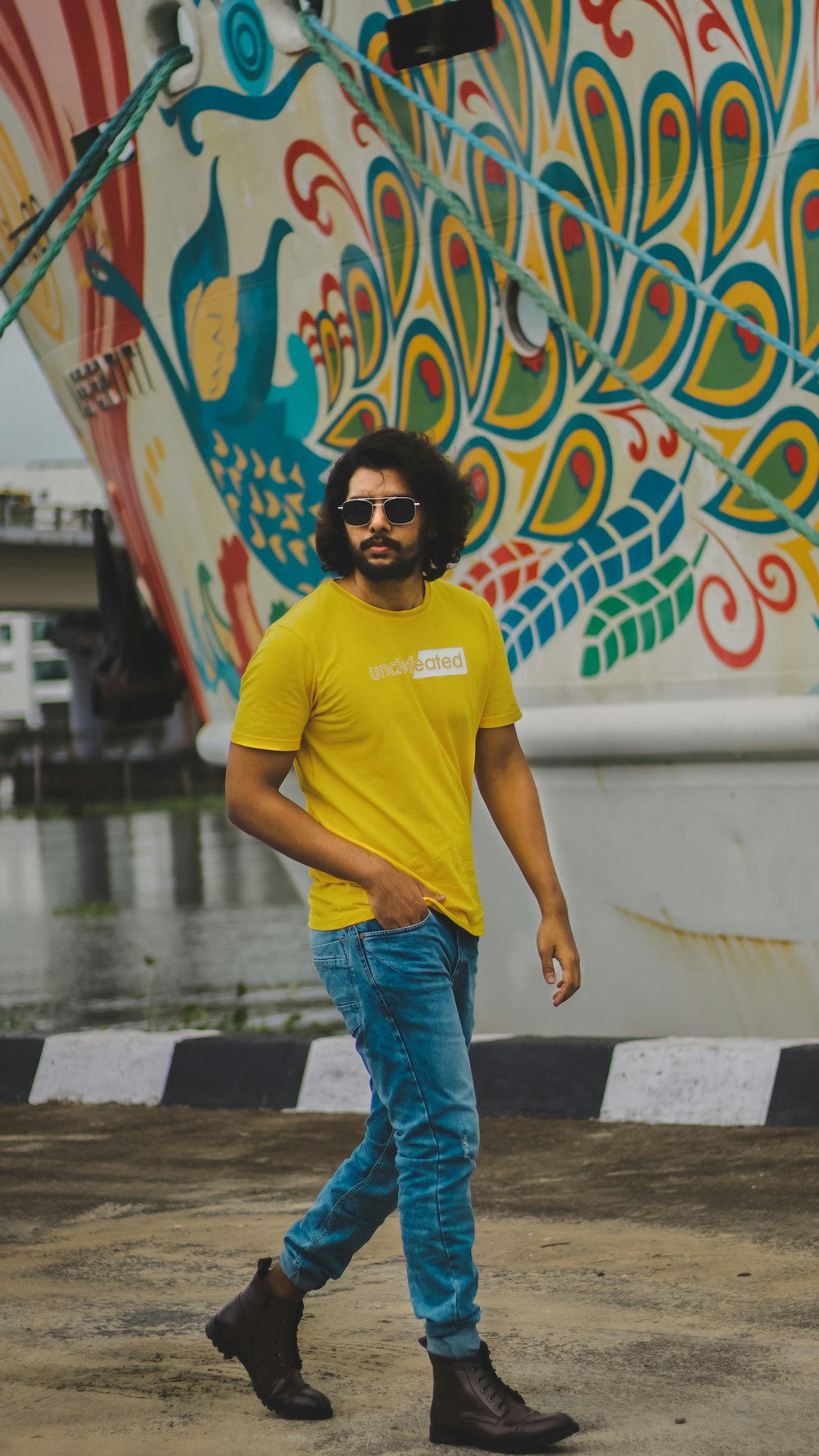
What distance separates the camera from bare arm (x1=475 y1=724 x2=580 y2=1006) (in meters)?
2.96

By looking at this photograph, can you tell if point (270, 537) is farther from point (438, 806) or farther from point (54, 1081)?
point (438, 806)

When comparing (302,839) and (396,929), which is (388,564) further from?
(396,929)

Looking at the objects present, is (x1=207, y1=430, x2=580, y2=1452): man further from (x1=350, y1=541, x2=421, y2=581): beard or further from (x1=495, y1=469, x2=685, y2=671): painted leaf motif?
(x1=495, y1=469, x2=685, y2=671): painted leaf motif

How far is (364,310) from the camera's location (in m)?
5.41

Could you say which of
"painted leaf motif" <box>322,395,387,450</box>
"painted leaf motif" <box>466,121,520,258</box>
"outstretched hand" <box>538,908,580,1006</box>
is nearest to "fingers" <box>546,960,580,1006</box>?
"outstretched hand" <box>538,908,580,1006</box>

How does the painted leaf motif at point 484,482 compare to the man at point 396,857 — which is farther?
the painted leaf motif at point 484,482

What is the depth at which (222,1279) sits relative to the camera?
3725 millimetres

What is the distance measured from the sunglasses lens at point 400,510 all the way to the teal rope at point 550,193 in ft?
6.17

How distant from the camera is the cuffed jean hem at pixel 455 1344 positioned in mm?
2738

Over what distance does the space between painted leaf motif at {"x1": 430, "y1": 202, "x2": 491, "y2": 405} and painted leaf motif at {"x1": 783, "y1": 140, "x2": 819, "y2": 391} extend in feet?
2.90

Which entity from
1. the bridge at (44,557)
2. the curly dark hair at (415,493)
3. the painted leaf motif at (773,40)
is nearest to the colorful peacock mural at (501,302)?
the painted leaf motif at (773,40)

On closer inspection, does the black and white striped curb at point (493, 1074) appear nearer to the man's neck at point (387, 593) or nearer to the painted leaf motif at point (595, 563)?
the painted leaf motif at point (595, 563)

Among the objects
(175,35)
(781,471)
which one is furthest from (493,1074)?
(175,35)

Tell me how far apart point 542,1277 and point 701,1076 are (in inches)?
52.6
